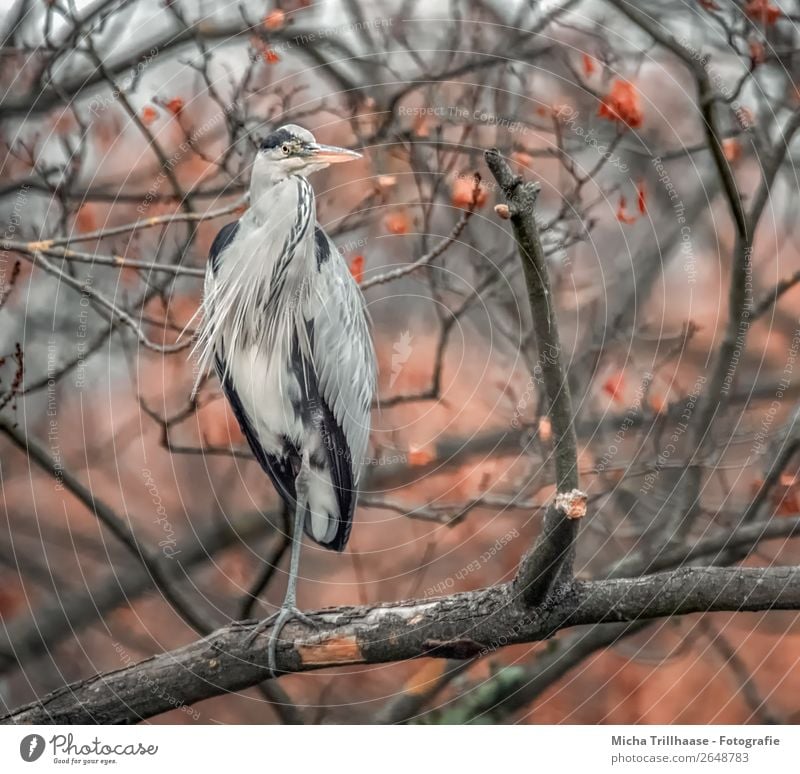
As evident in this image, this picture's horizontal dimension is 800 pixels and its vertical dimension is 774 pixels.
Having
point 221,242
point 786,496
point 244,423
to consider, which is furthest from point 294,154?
point 786,496

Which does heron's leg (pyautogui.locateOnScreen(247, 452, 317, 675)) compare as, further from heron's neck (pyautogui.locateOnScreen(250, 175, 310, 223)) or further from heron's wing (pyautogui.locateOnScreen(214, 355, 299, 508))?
heron's neck (pyautogui.locateOnScreen(250, 175, 310, 223))

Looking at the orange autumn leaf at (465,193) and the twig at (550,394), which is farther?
the orange autumn leaf at (465,193)

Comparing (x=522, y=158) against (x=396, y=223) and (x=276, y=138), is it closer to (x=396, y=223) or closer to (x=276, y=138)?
(x=396, y=223)

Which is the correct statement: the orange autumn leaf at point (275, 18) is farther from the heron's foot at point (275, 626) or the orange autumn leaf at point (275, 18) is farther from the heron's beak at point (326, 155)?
the heron's foot at point (275, 626)

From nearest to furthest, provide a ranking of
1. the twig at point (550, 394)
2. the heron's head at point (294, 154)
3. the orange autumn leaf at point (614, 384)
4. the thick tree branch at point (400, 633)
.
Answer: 1. the twig at point (550, 394)
2. the thick tree branch at point (400, 633)
3. the heron's head at point (294, 154)
4. the orange autumn leaf at point (614, 384)

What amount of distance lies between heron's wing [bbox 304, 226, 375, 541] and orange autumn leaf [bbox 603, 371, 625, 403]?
12.4 inches

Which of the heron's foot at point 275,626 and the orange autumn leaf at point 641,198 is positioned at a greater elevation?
the orange autumn leaf at point 641,198

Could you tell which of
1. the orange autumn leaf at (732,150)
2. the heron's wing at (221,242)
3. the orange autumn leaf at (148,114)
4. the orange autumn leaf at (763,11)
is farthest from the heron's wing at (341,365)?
the orange autumn leaf at (763,11)

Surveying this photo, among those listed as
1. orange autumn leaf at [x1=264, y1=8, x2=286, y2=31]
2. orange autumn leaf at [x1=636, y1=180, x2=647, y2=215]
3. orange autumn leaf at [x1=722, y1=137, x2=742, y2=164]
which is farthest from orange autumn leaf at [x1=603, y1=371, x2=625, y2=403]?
orange autumn leaf at [x1=264, y1=8, x2=286, y2=31]

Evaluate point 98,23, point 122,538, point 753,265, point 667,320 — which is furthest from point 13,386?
point 753,265

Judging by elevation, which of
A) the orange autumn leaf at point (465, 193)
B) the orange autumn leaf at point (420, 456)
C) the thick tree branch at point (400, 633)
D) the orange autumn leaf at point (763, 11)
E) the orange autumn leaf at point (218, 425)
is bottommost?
the thick tree branch at point (400, 633)

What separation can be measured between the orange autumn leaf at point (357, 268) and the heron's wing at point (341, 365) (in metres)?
0.01

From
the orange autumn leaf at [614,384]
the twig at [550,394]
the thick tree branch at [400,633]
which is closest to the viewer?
the twig at [550,394]

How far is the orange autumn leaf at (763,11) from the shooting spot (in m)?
1.32
